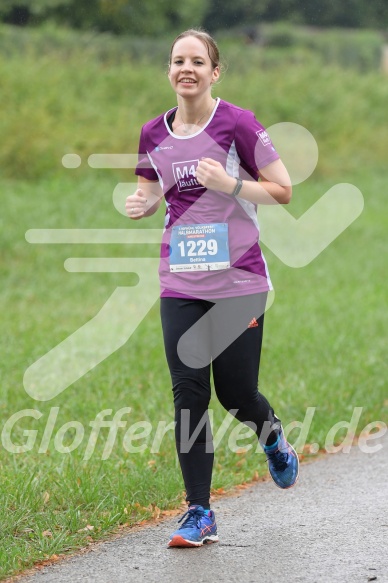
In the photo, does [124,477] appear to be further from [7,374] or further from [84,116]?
[84,116]

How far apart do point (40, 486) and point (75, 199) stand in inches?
527

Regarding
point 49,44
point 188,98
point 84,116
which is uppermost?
point 49,44

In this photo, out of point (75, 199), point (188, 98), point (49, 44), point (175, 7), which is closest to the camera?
point (188, 98)

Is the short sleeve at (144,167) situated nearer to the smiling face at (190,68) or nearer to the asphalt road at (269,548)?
the smiling face at (190,68)

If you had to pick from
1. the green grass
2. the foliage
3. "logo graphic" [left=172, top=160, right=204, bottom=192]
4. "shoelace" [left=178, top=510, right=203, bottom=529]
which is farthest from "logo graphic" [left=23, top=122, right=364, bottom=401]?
the foliage

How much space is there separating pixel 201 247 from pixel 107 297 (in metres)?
8.90

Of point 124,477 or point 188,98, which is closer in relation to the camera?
point 188,98

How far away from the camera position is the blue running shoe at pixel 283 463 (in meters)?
5.47

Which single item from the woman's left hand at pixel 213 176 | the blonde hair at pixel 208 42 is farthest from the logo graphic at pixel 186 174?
the blonde hair at pixel 208 42

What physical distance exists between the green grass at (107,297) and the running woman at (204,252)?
27.7 inches

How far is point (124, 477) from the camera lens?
6.07m

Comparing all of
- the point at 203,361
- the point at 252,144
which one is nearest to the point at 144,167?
the point at 252,144

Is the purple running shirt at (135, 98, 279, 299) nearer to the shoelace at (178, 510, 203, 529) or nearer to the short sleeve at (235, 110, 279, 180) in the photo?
the short sleeve at (235, 110, 279, 180)

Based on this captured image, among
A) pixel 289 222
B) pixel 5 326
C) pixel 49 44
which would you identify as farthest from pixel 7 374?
pixel 49 44
